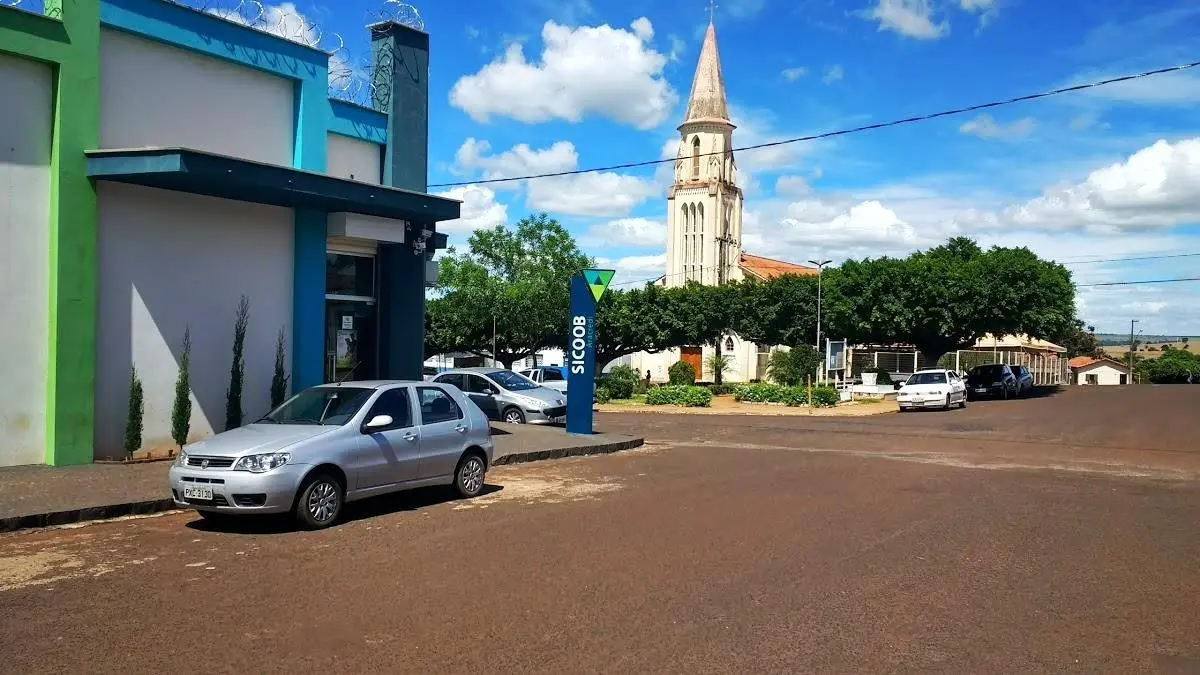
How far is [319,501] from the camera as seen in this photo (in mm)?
9781

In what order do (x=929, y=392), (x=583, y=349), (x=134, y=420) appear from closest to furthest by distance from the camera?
(x=134, y=420), (x=583, y=349), (x=929, y=392)

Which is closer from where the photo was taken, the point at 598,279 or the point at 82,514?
the point at 82,514


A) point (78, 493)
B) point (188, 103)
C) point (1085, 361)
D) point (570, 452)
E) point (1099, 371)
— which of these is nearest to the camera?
point (78, 493)

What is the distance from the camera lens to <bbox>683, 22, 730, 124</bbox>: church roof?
74812 mm

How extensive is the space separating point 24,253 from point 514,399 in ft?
40.1

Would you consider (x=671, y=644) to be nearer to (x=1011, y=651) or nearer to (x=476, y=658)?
(x=476, y=658)

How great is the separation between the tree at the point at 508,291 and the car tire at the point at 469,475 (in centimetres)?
3431

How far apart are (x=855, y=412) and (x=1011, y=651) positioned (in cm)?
2888

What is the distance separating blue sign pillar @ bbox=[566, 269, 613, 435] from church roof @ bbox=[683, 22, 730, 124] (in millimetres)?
57039

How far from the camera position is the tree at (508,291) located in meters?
47.0

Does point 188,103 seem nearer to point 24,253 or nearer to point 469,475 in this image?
point 24,253

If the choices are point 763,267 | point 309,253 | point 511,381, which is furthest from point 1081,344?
point 309,253

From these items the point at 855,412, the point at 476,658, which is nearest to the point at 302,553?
the point at 476,658

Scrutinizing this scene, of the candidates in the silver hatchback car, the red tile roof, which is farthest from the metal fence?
the silver hatchback car
